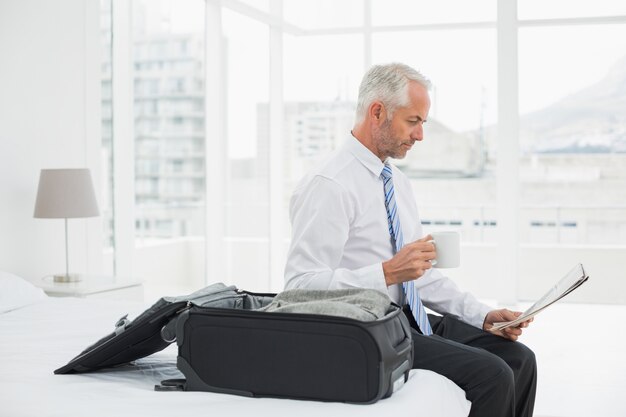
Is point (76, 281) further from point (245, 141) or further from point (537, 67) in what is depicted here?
point (537, 67)

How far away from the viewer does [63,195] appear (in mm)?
4016

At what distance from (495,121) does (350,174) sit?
4.79 meters

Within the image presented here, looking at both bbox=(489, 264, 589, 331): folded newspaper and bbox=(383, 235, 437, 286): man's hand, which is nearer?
bbox=(489, 264, 589, 331): folded newspaper

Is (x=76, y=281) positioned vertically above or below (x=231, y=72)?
below

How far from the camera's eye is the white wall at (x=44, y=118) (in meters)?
4.11

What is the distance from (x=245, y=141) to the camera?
6918mm

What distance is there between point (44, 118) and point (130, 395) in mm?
2762

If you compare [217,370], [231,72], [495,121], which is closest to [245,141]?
[231,72]

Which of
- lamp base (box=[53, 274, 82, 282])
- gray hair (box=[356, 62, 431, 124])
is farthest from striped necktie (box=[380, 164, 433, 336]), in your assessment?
lamp base (box=[53, 274, 82, 282])

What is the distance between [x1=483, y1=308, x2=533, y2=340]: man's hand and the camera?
2545 mm

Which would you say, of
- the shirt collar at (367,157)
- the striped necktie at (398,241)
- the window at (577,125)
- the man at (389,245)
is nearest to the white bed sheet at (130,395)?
the man at (389,245)

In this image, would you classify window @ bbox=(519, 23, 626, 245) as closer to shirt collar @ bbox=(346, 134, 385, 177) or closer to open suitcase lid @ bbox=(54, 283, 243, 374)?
shirt collar @ bbox=(346, 134, 385, 177)

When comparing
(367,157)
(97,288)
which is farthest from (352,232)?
(97,288)

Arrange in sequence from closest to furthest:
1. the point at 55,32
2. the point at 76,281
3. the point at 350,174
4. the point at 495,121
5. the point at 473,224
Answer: the point at 350,174
the point at 76,281
the point at 55,32
the point at 495,121
the point at 473,224
